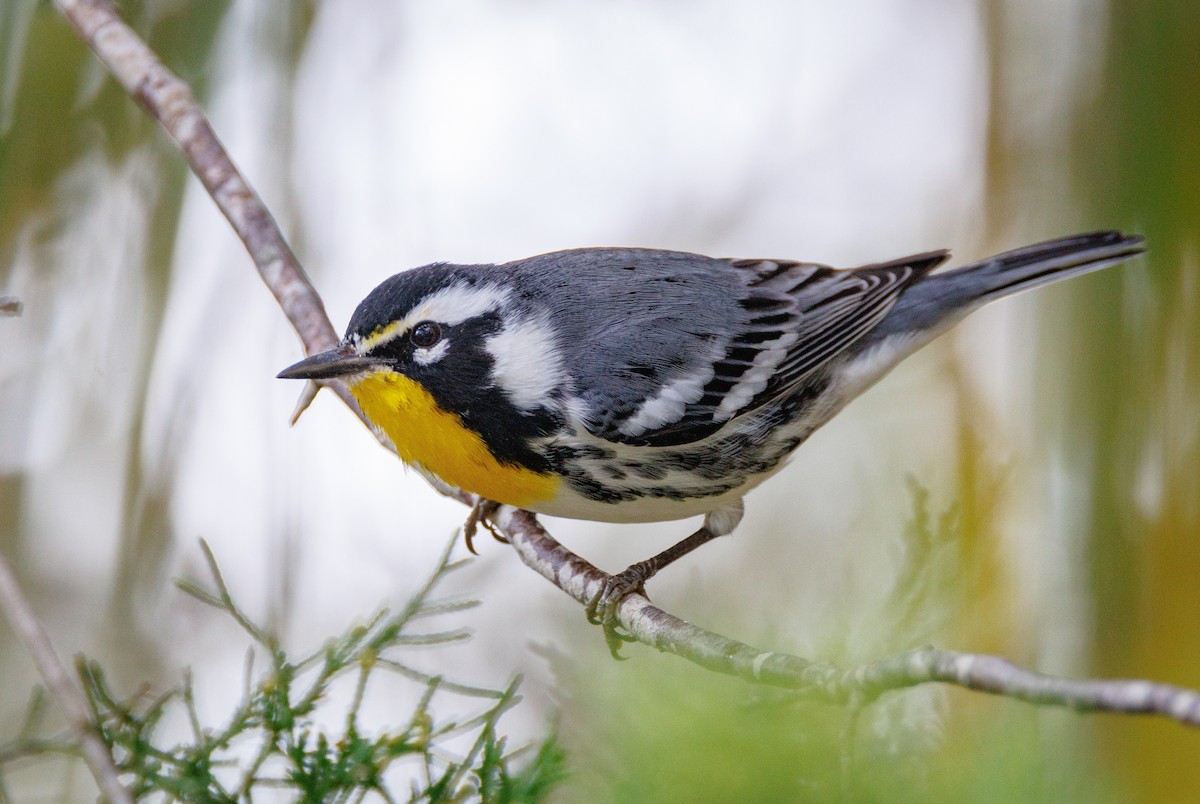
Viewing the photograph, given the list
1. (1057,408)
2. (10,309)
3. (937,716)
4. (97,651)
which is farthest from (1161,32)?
(97,651)

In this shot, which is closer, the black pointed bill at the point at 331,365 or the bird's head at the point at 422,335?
the black pointed bill at the point at 331,365

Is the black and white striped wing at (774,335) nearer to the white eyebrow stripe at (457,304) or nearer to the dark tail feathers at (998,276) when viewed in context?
the dark tail feathers at (998,276)

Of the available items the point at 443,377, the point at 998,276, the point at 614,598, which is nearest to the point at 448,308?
the point at 443,377

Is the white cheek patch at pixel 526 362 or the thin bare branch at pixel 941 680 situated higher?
the white cheek patch at pixel 526 362

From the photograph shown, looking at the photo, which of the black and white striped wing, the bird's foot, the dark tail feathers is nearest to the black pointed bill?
the black and white striped wing

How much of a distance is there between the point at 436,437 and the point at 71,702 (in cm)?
141

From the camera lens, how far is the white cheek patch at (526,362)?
270 centimetres

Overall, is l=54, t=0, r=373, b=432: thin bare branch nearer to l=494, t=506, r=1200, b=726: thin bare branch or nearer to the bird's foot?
the bird's foot

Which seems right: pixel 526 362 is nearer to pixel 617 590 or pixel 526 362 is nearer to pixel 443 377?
pixel 443 377

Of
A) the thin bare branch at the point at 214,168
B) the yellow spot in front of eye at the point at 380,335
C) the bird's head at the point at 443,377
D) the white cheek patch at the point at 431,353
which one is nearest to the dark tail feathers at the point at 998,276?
the bird's head at the point at 443,377

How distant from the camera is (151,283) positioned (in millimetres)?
3855

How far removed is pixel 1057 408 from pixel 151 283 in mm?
3040

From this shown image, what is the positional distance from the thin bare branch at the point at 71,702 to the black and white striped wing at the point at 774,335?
1.51 metres

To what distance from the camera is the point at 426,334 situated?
2643 mm
